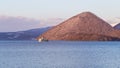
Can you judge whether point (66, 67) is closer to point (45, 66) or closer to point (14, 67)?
point (45, 66)

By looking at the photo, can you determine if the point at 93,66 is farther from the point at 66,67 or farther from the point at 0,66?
the point at 0,66

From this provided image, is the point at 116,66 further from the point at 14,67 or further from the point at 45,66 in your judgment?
the point at 14,67

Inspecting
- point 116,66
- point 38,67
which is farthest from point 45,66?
point 116,66

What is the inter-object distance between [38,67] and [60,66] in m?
2.93

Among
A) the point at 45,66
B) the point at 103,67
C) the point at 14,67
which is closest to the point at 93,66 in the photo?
the point at 103,67

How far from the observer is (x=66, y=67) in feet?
184

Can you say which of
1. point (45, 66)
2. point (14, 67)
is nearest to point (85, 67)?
point (45, 66)

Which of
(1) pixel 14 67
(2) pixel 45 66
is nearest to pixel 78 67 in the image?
(2) pixel 45 66

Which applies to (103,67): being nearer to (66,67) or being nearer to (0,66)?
(66,67)

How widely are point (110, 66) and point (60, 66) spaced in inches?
254

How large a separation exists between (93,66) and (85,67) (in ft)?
5.88

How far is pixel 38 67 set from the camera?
56469mm

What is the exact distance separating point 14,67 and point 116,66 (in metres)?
13.0

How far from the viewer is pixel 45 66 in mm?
57781
